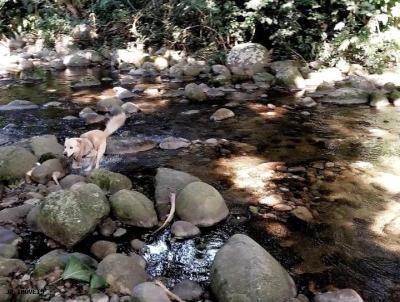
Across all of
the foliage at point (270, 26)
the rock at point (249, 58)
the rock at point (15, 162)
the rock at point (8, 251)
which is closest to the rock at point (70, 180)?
the rock at point (15, 162)

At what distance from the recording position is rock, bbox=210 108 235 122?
24.3 ft

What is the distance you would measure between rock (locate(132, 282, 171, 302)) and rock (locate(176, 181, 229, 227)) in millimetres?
1152

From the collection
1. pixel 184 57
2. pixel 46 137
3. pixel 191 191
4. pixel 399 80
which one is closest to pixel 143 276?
pixel 191 191

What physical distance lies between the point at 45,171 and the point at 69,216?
4.47 ft

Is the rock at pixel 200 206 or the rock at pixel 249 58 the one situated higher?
the rock at pixel 200 206

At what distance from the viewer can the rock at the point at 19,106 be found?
7905 mm

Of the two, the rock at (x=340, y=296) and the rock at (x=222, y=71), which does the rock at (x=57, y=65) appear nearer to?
the rock at (x=222, y=71)

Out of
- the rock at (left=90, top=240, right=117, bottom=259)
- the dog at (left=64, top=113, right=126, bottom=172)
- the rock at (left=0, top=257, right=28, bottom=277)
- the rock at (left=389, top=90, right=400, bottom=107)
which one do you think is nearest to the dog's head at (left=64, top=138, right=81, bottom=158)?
the dog at (left=64, top=113, right=126, bottom=172)

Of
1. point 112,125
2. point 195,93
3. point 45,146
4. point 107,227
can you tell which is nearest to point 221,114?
point 195,93

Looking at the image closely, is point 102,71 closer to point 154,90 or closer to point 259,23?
point 154,90

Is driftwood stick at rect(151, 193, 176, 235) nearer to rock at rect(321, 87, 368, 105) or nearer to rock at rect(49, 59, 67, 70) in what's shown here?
rock at rect(321, 87, 368, 105)

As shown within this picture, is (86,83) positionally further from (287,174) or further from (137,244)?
(137,244)

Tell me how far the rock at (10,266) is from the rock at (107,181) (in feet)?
4.48

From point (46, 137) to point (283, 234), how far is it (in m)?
3.39
